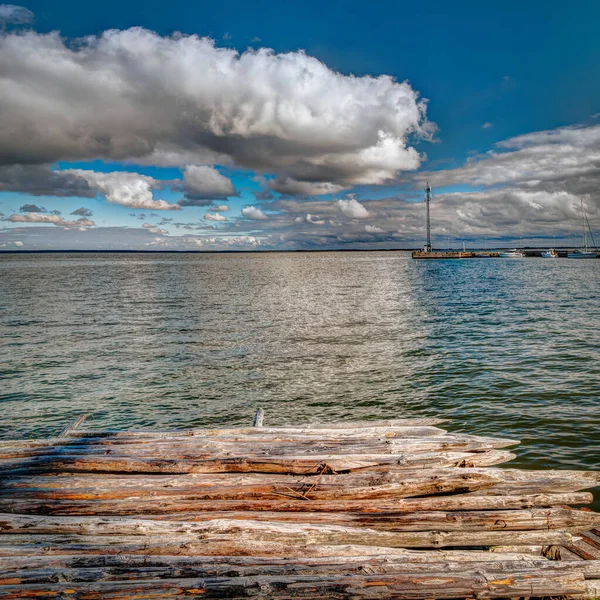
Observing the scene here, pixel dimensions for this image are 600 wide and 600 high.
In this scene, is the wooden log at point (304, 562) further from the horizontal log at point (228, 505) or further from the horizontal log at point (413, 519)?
the horizontal log at point (228, 505)

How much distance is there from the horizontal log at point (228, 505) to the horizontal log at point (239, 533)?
28 centimetres

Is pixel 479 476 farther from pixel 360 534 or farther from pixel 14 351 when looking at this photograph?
pixel 14 351

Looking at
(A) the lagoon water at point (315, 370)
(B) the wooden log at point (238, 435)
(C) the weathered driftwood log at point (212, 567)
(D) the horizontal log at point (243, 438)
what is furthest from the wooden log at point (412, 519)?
(A) the lagoon water at point (315, 370)

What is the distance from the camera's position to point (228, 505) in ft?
20.9

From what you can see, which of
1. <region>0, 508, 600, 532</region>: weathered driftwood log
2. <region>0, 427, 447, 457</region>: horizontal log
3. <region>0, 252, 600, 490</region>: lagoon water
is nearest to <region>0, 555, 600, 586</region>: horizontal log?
<region>0, 508, 600, 532</region>: weathered driftwood log

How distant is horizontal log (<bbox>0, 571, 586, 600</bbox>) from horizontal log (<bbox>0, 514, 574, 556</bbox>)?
0.61 metres

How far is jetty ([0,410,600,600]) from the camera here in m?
5.05

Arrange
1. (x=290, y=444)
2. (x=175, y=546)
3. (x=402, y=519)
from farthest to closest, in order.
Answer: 1. (x=290, y=444)
2. (x=402, y=519)
3. (x=175, y=546)

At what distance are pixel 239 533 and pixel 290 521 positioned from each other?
773 mm

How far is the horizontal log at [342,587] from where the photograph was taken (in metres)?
4.81

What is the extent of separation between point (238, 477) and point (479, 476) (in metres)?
3.77

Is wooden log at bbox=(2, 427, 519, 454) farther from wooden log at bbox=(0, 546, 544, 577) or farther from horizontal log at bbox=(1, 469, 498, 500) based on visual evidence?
wooden log at bbox=(0, 546, 544, 577)

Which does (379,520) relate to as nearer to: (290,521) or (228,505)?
(290,521)

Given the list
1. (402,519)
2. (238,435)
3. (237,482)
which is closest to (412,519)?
(402,519)
